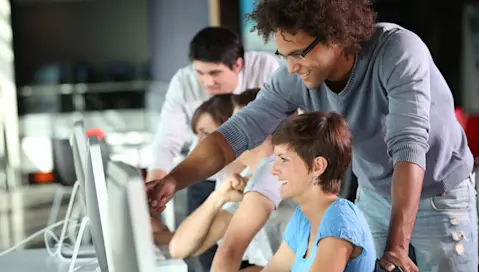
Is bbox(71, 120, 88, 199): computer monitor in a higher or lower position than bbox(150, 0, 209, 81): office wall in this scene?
higher

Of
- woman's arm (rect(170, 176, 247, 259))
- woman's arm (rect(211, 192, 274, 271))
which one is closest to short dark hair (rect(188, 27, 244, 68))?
woman's arm (rect(170, 176, 247, 259))

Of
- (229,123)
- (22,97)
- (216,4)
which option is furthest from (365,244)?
(22,97)

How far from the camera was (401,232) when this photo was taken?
1594 mm

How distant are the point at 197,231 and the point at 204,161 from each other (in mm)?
637

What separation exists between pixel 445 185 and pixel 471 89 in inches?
318

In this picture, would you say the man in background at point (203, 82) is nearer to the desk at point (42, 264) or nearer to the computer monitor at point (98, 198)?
the desk at point (42, 264)

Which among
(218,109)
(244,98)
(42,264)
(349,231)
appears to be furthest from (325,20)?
(218,109)

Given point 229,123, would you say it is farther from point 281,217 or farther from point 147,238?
point 147,238

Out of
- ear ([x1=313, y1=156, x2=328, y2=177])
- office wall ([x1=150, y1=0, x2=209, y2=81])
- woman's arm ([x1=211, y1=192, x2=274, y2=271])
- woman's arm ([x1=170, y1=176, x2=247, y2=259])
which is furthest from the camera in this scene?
office wall ([x1=150, y1=0, x2=209, y2=81])

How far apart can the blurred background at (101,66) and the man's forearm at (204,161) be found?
4690mm

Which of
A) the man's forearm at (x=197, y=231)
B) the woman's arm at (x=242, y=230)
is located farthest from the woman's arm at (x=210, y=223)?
the woman's arm at (x=242, y=230)

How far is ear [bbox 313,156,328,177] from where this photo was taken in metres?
1.92

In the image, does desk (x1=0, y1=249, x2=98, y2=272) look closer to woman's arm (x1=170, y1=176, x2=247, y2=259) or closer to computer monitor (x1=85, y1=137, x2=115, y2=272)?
woman's arm (x1=170, y1=176, x2=247, y2=259)

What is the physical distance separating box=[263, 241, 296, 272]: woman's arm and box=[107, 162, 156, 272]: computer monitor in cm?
100
